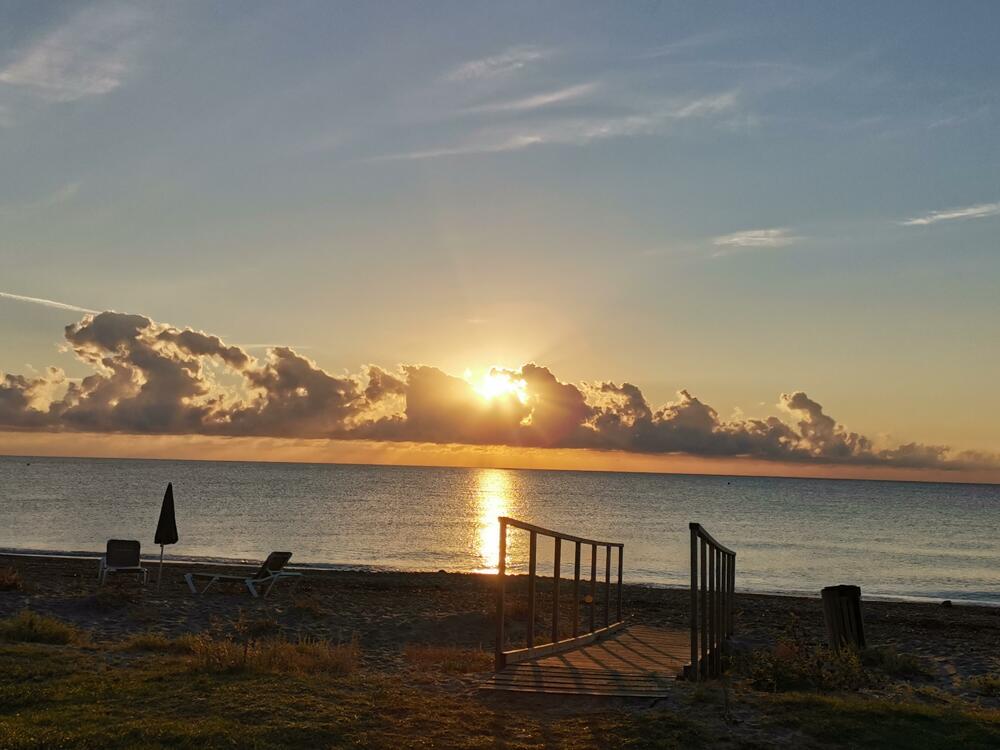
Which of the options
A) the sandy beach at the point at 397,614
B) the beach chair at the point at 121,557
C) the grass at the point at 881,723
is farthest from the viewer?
the beach chair at the point at 121,557

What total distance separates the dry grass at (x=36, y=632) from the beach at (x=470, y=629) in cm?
64

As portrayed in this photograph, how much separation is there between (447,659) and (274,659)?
2626 mm

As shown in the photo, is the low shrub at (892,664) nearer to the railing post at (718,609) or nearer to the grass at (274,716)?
the railing post at (718,609)

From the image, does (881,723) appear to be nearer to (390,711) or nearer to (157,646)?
(390,711)

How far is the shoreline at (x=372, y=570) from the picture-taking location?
27094mm

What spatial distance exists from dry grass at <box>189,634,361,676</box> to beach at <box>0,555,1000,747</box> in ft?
1.46

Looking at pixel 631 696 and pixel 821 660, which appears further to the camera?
pixel 821 660

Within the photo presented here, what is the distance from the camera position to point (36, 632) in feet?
35.7

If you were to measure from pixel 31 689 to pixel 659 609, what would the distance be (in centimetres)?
1555

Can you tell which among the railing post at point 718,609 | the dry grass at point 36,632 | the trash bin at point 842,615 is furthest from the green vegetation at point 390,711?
the trash bin at point 842,615

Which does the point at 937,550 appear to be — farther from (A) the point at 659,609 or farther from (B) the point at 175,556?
(B) the point at 175,556

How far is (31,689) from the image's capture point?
7.46 metres

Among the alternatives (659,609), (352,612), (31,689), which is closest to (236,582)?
(352,612)

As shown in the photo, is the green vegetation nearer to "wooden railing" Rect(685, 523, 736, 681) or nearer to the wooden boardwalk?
the wooden boardwalk
